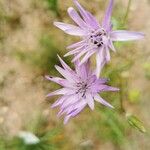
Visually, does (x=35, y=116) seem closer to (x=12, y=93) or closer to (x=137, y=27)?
(x=12, y=93)

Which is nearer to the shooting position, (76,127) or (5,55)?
(76,127)

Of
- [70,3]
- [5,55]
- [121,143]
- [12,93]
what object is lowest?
[121,143]

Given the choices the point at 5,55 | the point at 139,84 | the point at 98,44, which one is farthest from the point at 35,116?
the point at 98,44

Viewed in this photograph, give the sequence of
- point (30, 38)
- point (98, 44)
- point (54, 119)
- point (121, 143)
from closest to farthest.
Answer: point (98, 44) < point (121, 143) < point (54, 119) < point (30, 38)

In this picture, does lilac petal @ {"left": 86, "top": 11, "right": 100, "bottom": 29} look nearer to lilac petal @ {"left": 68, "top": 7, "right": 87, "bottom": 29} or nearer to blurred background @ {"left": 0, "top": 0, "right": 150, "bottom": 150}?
lilac petal @ {"left": 68, "top": 7, "right": 87, "bottom": 29}

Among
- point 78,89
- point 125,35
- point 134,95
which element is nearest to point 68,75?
point 78,89

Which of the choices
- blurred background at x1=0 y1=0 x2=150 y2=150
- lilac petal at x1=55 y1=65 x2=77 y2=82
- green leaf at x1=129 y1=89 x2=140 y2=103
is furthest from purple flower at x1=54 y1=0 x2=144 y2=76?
green leaf at x1=129 y1=89 x2=140 y2=103

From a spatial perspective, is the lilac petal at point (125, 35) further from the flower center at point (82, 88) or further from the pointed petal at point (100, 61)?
the flower center at point (82, 88)

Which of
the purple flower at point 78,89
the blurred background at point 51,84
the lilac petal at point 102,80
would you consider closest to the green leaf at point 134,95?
the blurred background at point 51,84
